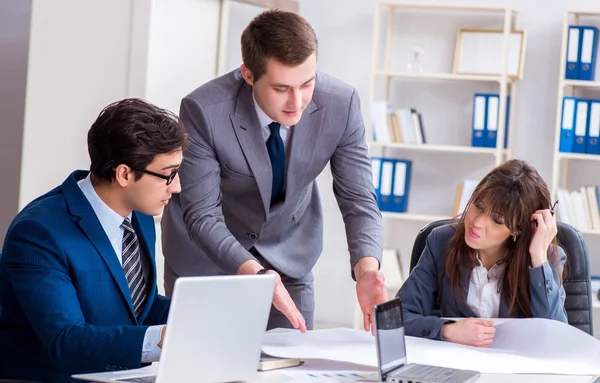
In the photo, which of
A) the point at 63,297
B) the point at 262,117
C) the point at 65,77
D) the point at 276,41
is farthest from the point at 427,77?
the point at 63,297

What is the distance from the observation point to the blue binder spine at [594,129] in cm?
499

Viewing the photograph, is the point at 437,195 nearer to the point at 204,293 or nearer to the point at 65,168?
the point at 65,168

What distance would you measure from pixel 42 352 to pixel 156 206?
38cm

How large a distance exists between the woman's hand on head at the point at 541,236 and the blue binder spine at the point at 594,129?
2.80 metres

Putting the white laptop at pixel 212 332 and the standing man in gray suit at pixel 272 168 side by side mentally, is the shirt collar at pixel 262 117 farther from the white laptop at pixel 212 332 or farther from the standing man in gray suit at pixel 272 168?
the white laptop at pixel 212 332

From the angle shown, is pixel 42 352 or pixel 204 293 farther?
pixel 42 352

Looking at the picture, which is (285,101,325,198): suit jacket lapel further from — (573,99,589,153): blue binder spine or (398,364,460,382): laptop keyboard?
(573,99,589,153): blue binder spine

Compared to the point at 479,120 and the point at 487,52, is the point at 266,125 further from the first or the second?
the point at 487,52

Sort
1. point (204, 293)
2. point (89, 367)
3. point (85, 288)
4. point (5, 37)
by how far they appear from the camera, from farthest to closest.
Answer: point (5, 37)
point (85, 288)
point (89, 367)
point (204, 293)

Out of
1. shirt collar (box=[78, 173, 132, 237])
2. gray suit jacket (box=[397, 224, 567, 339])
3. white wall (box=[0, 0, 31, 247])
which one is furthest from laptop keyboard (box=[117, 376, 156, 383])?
white wall (box=[0, 0, 31, 247])

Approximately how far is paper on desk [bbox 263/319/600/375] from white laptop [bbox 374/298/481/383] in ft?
0.24

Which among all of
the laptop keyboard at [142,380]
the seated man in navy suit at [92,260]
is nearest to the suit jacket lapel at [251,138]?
the seated man in navy suit at [92,260]

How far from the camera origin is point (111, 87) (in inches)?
164

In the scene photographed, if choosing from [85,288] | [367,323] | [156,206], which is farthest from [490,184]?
[85,288]
